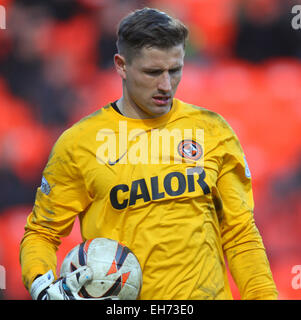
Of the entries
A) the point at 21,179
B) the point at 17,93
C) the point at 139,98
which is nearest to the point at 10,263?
the point at 21,179

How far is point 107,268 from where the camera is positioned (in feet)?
7.68

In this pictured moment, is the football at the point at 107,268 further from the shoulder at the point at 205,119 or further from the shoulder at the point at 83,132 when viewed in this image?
the shoulder at the point at 205,119

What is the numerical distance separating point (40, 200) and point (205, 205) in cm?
73

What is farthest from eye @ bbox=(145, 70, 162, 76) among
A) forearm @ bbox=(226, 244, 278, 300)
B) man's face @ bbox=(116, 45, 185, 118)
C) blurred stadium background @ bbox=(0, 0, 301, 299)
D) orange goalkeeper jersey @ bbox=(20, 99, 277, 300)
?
blurred stadium background @ bbox=(0, 0, 301, 299)

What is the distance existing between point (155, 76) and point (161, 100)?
0.11 m

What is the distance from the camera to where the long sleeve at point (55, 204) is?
8.65ft

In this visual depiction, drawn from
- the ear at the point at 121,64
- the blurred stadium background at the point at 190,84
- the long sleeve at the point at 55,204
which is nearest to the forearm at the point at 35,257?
the long sleeve at the point at 55,204

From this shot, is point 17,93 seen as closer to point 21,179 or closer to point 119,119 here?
point 21,179

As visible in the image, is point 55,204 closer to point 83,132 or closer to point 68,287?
point 83,132

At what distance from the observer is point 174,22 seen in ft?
8.61

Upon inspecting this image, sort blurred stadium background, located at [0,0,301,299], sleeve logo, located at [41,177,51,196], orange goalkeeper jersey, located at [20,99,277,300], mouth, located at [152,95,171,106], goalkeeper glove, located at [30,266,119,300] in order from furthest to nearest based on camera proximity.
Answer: blurred stadium background, located at [0,0,301,299], sleeve logo, located at [41,177,51,196], mouth, located at [152,95,171,106], orange goalkeeper jersey, located at [20,99,277,300], goalkeeper glove, located at [30,266,119,300]

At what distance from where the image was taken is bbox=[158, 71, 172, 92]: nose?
253 cm

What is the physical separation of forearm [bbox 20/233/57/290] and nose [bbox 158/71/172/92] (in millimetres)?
835

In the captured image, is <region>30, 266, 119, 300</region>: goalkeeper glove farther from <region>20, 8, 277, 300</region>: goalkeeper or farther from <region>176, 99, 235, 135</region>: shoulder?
<region>176, 99, 235, 135</region>: shoulder
